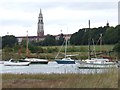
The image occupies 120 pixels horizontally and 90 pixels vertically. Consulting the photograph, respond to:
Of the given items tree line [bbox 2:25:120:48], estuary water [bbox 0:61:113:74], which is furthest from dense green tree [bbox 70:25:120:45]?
estuary water [bbox 0:61:113:74]

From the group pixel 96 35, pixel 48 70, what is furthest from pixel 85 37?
pixel 48 70

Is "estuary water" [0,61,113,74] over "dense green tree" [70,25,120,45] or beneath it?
beneath

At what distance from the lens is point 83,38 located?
119m

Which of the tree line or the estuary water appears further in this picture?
the tree line

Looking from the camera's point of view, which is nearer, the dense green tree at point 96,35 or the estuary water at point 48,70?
the estuary water at point 48,70

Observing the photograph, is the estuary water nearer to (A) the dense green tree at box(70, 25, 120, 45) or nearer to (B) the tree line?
(B) the tree line

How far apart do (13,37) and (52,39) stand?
19978mm

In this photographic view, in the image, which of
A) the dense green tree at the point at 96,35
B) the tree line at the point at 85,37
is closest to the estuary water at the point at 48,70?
the tree line at the point at 85,37

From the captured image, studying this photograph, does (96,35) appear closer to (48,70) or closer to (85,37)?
(85,37)

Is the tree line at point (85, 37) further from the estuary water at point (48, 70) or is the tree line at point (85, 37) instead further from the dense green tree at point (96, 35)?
the estuary water at point (48, 70)

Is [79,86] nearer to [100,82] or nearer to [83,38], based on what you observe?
[100,82]

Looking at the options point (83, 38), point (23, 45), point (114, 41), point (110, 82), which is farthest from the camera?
point (83, 38)

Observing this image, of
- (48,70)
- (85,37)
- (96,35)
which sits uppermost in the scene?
(96,35)

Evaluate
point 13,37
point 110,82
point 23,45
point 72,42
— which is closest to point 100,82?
point 110,82
